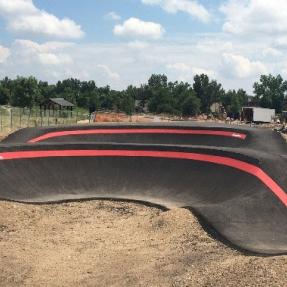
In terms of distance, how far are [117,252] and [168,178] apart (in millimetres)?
7100

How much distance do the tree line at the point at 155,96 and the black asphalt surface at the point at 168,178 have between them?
174 feet

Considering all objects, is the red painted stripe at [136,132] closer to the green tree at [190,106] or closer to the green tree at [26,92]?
the green tree at [26,92]

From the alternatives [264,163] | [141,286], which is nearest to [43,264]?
[141,286]

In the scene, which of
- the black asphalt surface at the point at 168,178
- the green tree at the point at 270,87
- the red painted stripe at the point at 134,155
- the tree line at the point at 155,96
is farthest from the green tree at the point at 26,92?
the green tree at the point at 270,87

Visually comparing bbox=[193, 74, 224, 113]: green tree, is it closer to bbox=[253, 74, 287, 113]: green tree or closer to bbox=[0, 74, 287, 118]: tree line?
bbox=[0, 74, 287, 118]: tree line

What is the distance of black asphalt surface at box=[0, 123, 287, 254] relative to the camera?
487 inches

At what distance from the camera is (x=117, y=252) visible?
11.3 meters

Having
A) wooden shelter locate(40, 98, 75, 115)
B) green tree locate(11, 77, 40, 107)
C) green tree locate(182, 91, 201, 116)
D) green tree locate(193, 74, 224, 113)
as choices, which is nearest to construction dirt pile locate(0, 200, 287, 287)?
green tree locate(11, 77, 40, 107)

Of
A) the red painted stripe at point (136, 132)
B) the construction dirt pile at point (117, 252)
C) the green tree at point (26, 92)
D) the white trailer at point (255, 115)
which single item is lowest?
the construction dirt pile at point (117, 252)

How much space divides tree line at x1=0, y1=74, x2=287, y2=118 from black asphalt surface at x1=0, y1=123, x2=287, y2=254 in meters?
53.1

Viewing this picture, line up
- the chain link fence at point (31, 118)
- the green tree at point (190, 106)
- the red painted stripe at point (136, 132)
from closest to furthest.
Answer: the red painted stripe at point (136, 132)
the chain link fence at point (31, 118)
the green tree at point (190, 106)

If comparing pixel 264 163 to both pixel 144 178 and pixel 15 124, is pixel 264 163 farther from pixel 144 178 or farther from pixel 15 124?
pixel 15 124

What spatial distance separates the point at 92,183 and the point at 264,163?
710cm

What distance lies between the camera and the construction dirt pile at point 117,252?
838 centimetres
